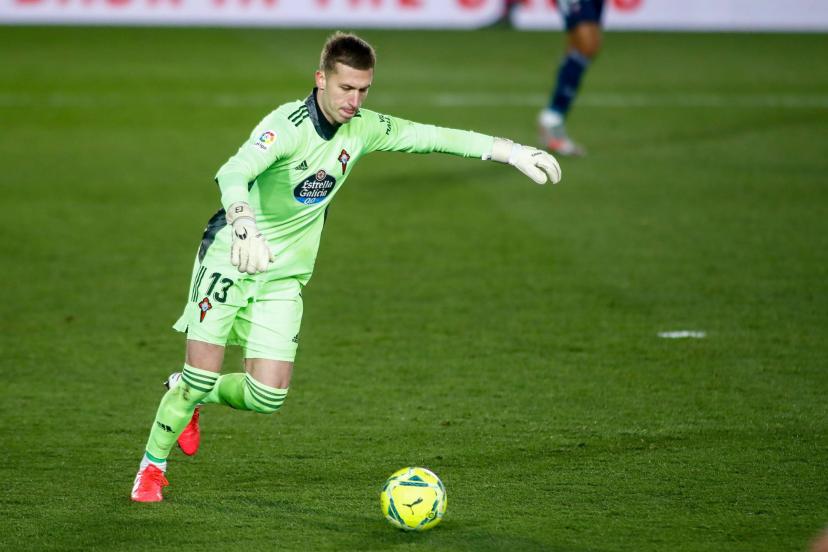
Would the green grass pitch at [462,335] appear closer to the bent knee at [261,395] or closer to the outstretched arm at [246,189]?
the bent knee at [261,395]

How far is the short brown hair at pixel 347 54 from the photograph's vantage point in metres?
5.14

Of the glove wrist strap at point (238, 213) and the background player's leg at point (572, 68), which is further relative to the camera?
the background player's leg at point (572, 68)

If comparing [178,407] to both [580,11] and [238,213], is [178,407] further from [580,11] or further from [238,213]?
[580,11]

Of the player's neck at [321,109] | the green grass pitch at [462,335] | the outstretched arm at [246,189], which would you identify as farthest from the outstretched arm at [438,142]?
the green grass pitch at [462,335]

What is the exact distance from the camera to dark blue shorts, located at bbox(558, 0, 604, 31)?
1263cm

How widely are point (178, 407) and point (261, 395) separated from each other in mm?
353

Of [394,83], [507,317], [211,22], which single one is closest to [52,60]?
[211,22]

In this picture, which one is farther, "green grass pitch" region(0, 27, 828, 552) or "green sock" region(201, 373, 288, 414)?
"green sock" region(201, 373, 288, 414)

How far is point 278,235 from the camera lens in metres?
5.39

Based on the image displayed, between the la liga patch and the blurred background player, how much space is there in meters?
8.08

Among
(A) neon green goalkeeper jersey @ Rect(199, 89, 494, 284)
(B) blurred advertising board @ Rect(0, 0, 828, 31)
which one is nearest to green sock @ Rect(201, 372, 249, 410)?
(A) neon green goalkeeper jersey @ Rect(199, 89, 494, 284)

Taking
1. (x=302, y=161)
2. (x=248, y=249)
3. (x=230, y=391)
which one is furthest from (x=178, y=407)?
(x=302, y=161)

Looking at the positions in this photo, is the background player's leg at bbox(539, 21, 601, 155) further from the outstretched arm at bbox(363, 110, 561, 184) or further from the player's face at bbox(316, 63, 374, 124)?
the player's face at bbox(316, 63, 374, 124)

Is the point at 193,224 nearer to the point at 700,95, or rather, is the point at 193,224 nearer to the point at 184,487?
the point at 184,487
